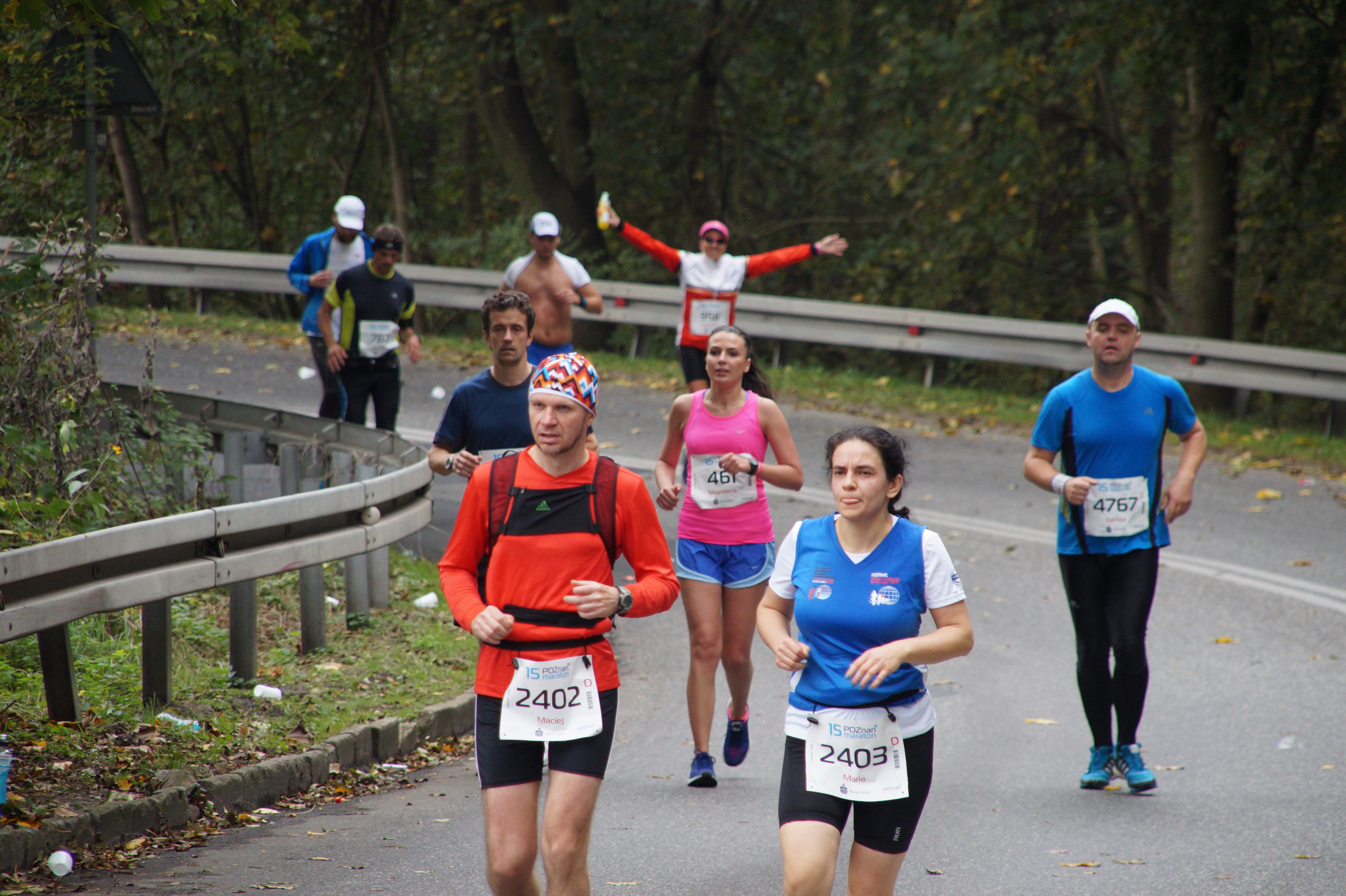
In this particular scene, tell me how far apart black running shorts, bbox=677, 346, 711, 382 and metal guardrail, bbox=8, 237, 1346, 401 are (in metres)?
5.20

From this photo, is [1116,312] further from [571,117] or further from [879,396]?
[571,117]

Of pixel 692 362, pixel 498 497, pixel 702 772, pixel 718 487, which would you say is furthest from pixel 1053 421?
pixel 692 362

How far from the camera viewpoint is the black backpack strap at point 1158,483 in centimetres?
647

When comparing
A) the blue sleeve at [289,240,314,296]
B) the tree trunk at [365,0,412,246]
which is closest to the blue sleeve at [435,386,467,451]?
the blue sleeve at [289,240,314,296]

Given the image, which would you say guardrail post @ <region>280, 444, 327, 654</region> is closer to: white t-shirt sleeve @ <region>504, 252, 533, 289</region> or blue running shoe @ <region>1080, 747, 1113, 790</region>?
white t-shirt sleeve @ <region>504, 252, 533, 289</region>

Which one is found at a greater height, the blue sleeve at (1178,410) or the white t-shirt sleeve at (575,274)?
the white t-shirt sleeve at (575,274)

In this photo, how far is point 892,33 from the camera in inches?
934

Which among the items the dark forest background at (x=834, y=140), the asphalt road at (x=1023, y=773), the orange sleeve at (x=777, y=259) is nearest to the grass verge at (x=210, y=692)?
the asphalt road at (x=1023, y=773)

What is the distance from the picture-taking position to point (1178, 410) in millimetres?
6641

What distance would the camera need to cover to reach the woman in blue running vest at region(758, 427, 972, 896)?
4094 millimetres

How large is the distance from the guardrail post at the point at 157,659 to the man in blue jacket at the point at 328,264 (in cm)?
504

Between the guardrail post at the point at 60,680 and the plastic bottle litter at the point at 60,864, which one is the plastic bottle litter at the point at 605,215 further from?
the plastic bottle litter at the point at 60,864

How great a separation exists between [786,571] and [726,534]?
7.20 ft

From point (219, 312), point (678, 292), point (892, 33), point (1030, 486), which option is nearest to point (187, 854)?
point (1030, 486)
